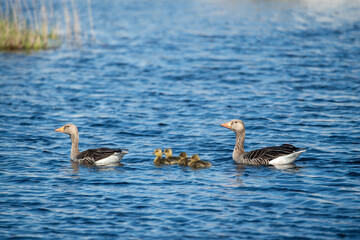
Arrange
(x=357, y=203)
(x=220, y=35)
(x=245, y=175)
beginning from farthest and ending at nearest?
(x=220, y=35) → (x=245, y=175) → (x=357, y=203)

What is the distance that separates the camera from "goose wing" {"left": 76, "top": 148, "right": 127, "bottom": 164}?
51.3 feet

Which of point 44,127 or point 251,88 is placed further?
point 251,88

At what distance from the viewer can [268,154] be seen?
1540cm

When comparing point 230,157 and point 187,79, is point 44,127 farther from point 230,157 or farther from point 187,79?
point 187,79

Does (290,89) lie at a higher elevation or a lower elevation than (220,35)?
lower

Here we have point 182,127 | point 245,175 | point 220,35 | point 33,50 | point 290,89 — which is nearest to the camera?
point 245,175

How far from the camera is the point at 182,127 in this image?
20.9 m

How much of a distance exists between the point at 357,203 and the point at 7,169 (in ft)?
31.5

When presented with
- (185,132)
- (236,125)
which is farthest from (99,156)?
(185,132)

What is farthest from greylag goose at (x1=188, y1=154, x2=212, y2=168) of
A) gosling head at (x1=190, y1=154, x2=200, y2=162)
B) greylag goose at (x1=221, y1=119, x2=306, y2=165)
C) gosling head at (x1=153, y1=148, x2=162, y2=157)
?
greylag goose at (x1=221, y1=119, x2=306, y2=165)

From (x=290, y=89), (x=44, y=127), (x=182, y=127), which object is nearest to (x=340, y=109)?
(x=290, y=89)

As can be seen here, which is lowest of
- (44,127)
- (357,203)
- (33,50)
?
(357,203)

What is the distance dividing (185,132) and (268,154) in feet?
17.3

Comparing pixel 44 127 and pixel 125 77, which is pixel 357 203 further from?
pixel 125 77
